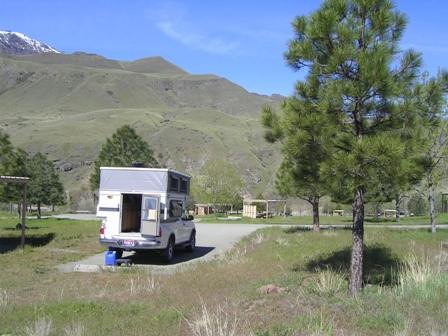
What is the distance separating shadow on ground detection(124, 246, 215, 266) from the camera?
1873 centimetres

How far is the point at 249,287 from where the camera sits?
438 inches

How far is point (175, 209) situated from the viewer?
62.9ft

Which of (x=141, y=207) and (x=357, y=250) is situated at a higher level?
(x=141, y=207)

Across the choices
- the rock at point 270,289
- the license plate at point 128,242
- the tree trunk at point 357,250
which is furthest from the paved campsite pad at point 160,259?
the tree trunk at point 357,250

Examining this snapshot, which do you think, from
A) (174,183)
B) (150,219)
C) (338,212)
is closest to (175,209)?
(174,183)

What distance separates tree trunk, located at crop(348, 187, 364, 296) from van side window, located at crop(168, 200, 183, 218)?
8.11m

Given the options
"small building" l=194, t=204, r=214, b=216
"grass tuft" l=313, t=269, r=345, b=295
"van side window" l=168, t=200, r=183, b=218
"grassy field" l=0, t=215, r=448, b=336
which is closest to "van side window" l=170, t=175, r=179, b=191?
"van side window" l=168, t=200, r=183, b=218

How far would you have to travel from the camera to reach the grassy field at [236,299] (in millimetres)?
7539

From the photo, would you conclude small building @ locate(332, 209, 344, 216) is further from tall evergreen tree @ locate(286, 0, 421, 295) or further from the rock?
the rock

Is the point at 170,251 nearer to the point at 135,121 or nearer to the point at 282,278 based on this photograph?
the point at 282,278

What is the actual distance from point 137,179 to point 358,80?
887cm

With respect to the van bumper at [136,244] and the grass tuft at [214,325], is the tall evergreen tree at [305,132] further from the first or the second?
the van bumper at [136,244]

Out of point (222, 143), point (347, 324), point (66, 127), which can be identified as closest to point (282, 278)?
point (347, 324)

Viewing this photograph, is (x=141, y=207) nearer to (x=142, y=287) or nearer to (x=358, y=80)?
(x=142, y=287)
